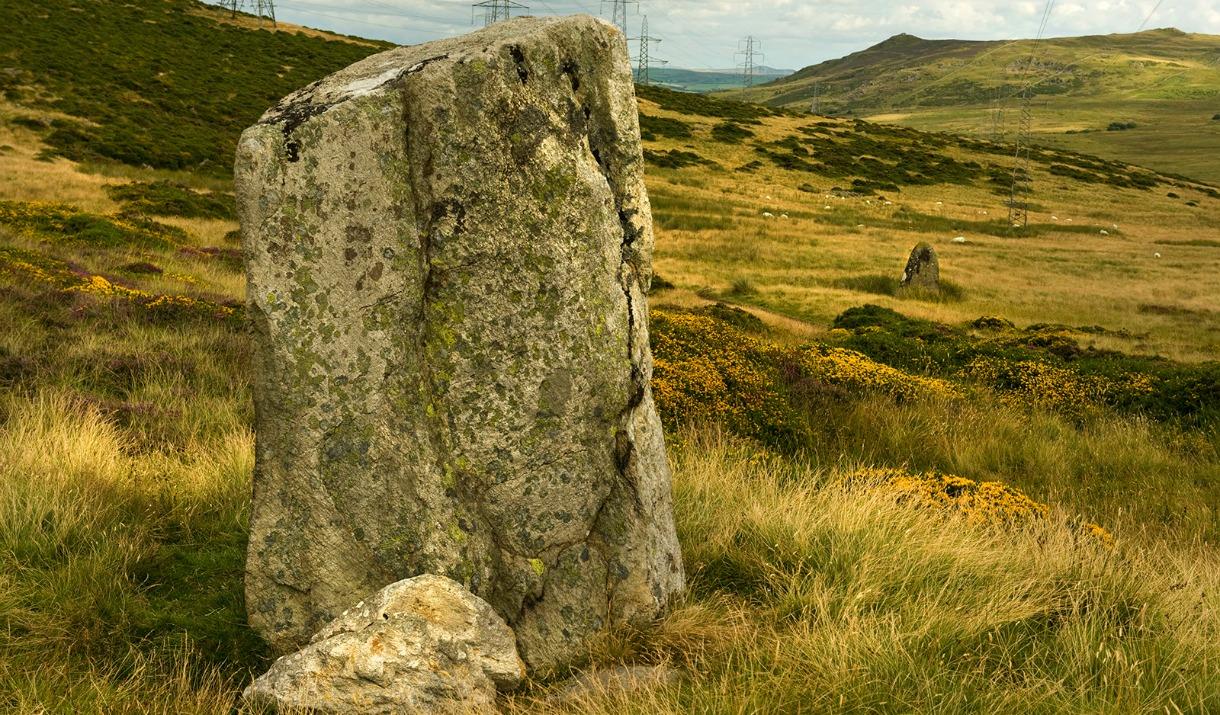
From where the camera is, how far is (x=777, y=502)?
221 inches

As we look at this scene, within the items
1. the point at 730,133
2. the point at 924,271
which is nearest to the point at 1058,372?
the point at 924,271

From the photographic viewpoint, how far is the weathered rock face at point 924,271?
27641mm

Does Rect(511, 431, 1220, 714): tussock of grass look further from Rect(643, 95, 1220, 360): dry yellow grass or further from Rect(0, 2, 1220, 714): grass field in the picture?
Rect(643, 95, 1220, 360): dry yellow grass

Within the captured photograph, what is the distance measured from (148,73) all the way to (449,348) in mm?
54206

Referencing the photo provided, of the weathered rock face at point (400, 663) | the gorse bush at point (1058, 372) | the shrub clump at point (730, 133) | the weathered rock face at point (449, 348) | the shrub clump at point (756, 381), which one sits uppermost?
the shrub clump at point (730, 133)

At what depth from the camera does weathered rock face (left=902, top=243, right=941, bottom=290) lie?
90.7 ft

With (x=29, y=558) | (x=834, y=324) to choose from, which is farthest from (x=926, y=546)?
(x=834, y=324)

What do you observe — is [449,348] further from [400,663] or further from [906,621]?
[906,621]

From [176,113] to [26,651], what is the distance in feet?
150

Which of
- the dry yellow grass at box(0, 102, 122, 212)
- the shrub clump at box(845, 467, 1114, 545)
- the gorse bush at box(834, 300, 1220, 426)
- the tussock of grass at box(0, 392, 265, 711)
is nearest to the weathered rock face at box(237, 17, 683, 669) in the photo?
the tussock of grass at box(0, 392, 265, 711)

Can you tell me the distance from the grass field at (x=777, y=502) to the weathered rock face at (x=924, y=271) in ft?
14.8

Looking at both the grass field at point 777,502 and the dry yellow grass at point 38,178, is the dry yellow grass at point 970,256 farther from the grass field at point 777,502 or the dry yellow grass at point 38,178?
the dry yellow grass at point 38,178

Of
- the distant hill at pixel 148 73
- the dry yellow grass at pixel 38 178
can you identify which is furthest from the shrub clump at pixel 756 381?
the distant hill at pixel 148 73

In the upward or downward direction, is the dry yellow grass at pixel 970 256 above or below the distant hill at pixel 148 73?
below
